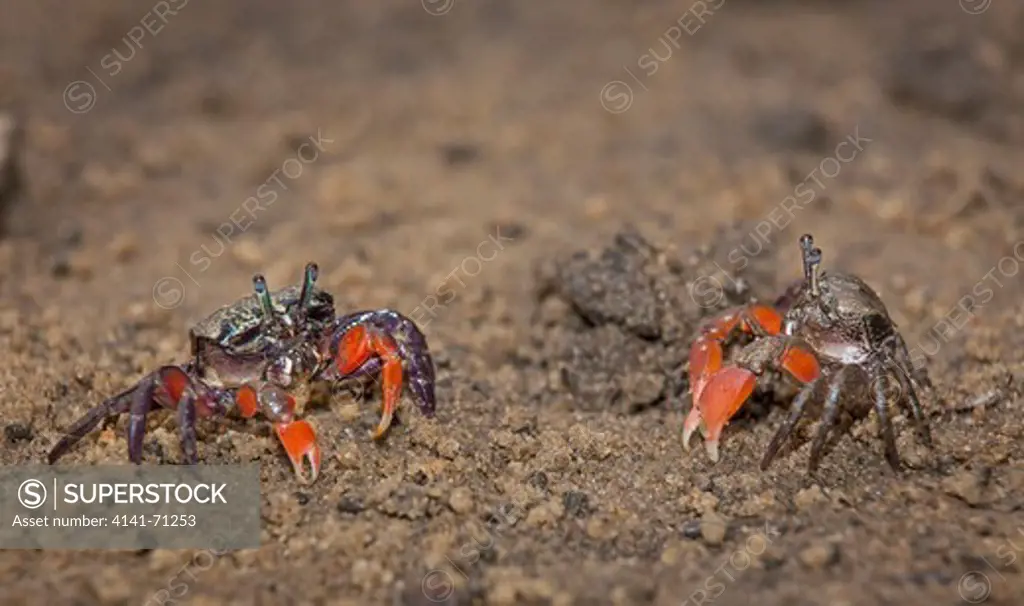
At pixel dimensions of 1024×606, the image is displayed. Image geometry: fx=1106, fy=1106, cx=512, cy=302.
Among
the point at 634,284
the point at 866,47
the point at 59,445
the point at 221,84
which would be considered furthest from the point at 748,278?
the point at 221,84

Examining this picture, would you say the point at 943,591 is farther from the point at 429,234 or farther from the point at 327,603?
the point at 429,234

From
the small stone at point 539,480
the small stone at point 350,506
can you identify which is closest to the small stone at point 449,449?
the small stone at point 539,480

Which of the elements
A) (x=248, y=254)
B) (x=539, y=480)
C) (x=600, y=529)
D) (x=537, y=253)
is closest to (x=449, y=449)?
(x=539, y=480)

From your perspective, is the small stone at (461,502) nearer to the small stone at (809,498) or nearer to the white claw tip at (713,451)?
the white claw tip at (713,451)

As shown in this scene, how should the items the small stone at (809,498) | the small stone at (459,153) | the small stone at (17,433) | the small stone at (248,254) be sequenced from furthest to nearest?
the small stone at (459,153)
the small stone at (248,254)
the small stone at (17,433)
the small stone at (809,498)

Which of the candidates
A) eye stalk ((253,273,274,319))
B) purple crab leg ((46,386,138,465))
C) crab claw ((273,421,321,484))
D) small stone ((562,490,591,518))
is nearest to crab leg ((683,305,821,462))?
small stone ((562,490,591,518))

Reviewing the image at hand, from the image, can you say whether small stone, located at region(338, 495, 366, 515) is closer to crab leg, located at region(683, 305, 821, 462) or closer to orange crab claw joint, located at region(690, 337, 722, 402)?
crab leg, located at region(683, 305, 821, 462)
